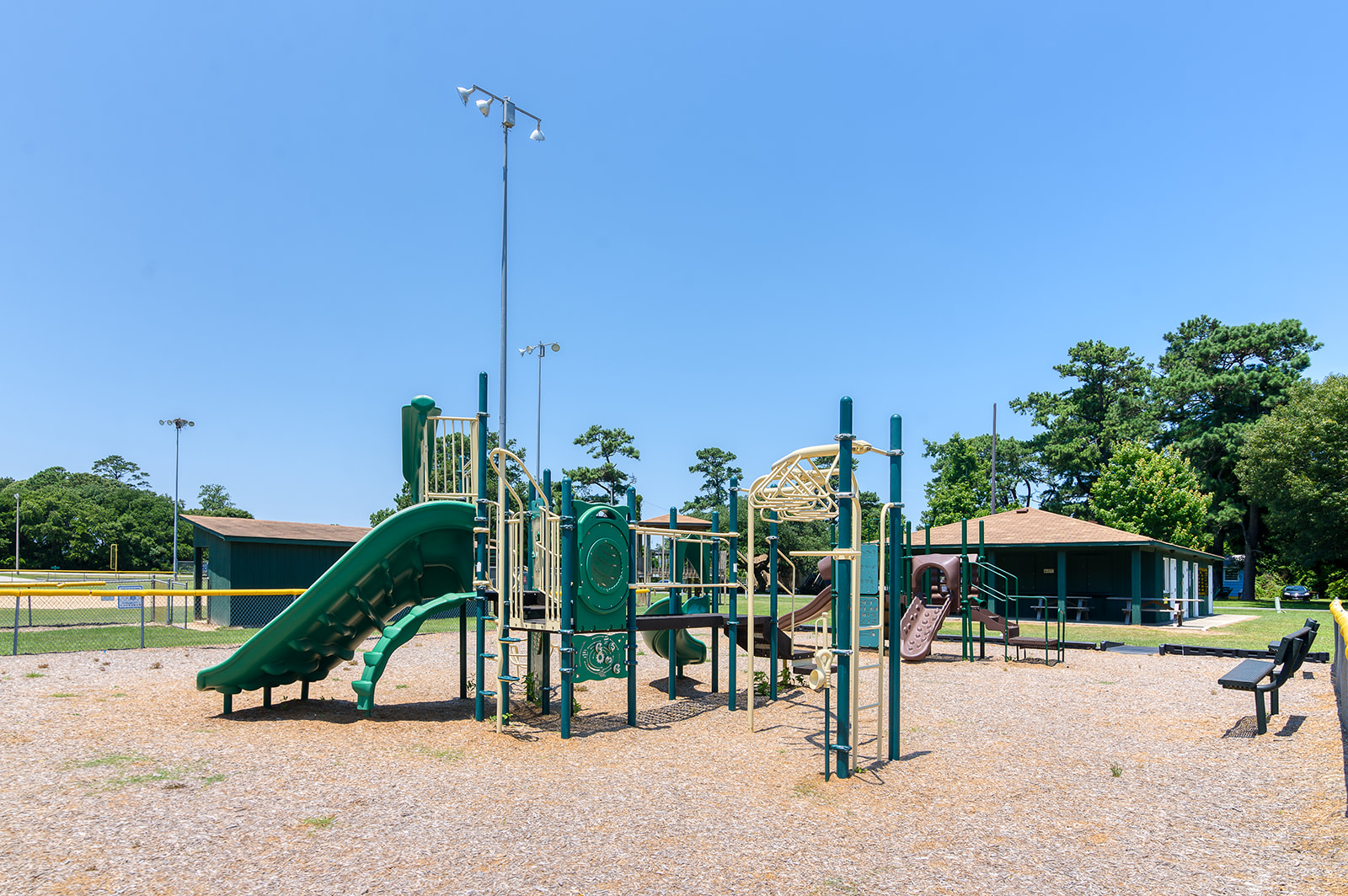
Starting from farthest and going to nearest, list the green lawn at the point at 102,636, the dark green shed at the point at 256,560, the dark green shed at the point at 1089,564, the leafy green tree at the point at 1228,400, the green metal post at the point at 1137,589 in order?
the leafy green tree at the point at 1228,400, the dark green shed at the point at 1089,564, the green metal post at the point at 1137,589, the dark green shed at the point at 256,560, the green lawn at the point at 102,636

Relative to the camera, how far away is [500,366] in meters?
18.0

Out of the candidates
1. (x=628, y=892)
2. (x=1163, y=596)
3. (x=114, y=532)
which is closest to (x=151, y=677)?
(x=628, y=892)

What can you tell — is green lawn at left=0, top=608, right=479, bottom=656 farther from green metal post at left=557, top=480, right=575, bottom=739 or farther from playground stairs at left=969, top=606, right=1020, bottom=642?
playground stairs at left=969, top=606, right=1020, bottom=642

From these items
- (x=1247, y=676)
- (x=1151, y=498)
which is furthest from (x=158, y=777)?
(x=1151, y=498)

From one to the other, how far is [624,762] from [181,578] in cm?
2751

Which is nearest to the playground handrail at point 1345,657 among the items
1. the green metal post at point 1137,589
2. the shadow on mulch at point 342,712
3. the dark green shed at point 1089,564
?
the shadow on mulch at point 342,712

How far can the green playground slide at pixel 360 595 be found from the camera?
8805 millimetres

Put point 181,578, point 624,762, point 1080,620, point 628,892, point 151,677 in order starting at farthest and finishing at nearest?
point 181,578 < point 1080,620 < point 151,677 < point 624,762 < point 628,892

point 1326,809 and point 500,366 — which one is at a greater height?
point 500,366

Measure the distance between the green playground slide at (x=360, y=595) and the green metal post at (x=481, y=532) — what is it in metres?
0.42

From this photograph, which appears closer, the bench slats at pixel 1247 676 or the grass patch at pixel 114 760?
the grass patch at pixel 114 760

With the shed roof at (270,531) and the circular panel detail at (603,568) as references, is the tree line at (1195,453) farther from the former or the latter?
the circular panel detail at (603,568)

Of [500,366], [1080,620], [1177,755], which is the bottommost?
[1080,620]

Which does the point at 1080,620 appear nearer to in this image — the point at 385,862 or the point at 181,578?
the point at 385,862
